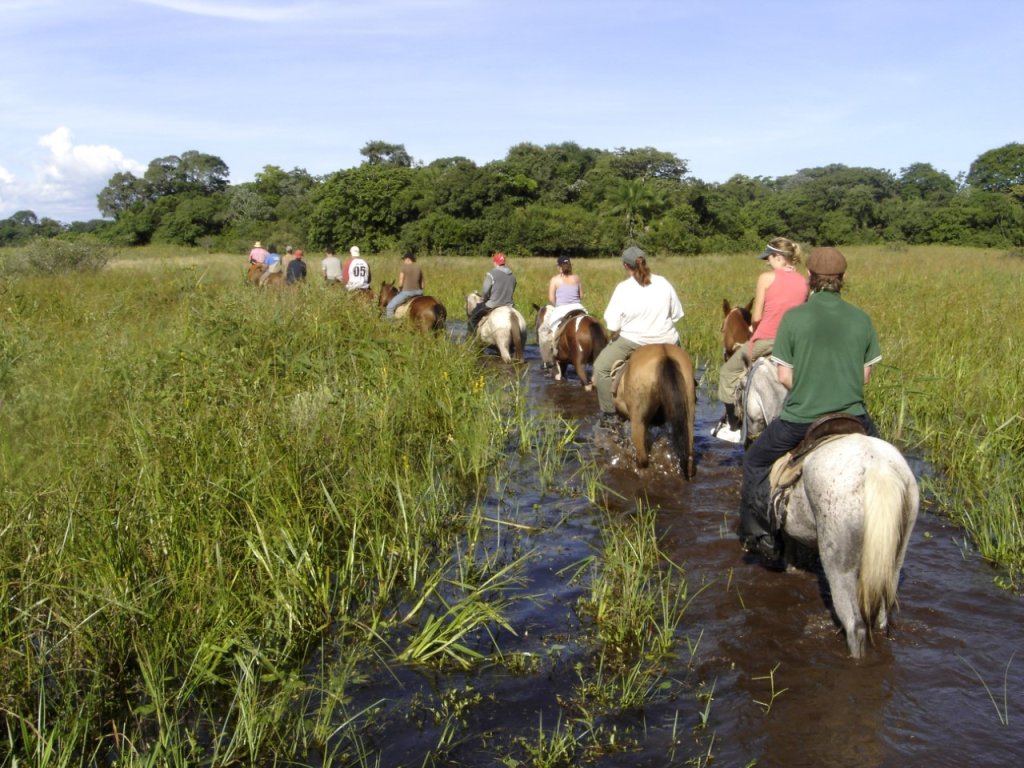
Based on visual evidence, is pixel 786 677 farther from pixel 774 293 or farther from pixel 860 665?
pixel 774 293

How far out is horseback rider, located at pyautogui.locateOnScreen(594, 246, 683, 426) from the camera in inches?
319

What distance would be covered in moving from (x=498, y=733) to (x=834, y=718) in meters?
1.58

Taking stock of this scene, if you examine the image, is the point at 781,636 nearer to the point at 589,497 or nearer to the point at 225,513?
the point at 589,497

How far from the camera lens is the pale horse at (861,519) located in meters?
4.08

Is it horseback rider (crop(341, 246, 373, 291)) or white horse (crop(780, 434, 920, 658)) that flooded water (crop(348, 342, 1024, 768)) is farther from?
horseback rider (crop(341, 246, 373, 291))

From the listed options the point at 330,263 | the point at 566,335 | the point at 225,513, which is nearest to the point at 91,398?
the point at 225,513

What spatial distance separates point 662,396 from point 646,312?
101 centimetres

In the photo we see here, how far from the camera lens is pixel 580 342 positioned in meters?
12.1

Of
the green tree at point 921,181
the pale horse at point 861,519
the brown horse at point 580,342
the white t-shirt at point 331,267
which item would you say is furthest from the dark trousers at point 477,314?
the green tree at point 921,181

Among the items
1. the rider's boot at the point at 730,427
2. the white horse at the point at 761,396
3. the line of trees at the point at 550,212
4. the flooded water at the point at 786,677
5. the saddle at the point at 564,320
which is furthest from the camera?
the line of trees at the point at 550,212

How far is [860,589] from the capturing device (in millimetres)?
4238

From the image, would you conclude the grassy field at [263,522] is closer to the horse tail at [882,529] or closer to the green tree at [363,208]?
the horse tail at [882,529]

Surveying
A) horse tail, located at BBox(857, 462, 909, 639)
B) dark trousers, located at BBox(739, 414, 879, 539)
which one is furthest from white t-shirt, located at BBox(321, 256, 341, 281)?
horse tail, located at BBox(857, 462, 909, 639)

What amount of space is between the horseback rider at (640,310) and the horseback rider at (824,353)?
3065 mm
